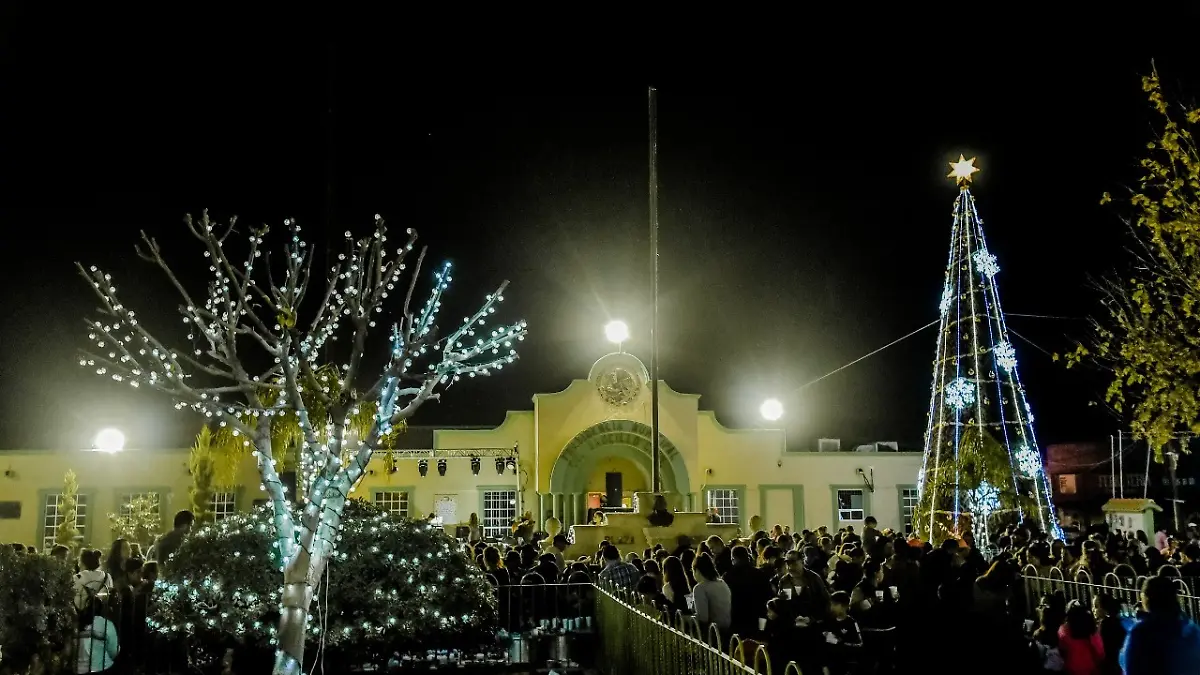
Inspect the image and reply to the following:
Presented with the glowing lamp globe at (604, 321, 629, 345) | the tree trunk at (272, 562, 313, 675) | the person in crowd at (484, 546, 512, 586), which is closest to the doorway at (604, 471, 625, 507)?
the glowing lamp globe at (604, 321, 629, 345)

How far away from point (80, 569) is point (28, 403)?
25940 millimetres

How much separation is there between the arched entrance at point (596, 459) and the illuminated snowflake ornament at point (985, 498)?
1068 centimetres

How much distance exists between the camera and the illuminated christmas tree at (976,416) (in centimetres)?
1972

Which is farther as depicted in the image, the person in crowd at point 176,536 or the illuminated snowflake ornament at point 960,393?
the illuminated snowflake ornament at point 960,393

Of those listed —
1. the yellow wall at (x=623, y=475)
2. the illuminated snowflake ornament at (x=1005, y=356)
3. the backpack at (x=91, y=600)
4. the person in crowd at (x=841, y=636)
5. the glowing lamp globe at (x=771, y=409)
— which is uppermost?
the illuminated snowflake ornament at (x=1005, y=356)

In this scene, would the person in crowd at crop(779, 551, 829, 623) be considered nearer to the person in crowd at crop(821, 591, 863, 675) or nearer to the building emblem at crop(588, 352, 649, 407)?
the person in crowd at crop(821, 591, 863, 675)

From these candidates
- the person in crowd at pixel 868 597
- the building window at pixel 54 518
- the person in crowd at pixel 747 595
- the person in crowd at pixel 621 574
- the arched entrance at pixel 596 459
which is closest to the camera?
the person in crowd at pixel 868 597

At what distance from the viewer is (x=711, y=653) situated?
5.62m

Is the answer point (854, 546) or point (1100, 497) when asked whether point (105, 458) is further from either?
point (1100, 497)

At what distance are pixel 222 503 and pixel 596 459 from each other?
11.0m

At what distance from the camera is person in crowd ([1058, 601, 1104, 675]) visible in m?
7.58

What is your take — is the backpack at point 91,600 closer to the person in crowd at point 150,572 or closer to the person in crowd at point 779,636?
the person in crowd at point 150,572

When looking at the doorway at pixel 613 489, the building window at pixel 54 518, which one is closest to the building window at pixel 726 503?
the doorway at pixel 613 489

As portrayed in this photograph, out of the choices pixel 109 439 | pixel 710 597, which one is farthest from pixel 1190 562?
pixel 109 439
